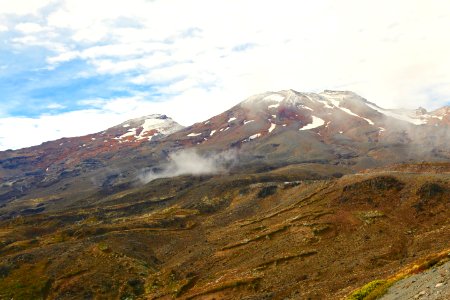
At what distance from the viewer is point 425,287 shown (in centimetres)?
2614

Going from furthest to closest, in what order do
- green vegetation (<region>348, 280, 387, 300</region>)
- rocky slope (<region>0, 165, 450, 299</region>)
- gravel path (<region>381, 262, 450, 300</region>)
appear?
rocky slope (<region>0, 165, 450, 299</region>), green vegetation (<region>348, 280, 387, 300</region>), gravel path (<region>381, 262, 450, 300</region>)

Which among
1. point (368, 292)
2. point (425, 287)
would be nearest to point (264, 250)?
point (368, 292)

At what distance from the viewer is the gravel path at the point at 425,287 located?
2344cm

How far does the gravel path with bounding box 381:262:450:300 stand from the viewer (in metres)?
23.4

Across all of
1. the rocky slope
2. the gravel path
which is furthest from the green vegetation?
the rocky slope

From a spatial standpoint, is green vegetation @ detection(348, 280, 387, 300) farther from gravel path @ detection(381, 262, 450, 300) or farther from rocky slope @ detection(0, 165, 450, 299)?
rocky slope @ detection(0, 165, 450, 299)

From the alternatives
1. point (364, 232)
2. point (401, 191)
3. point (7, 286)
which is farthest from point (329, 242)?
point (7, 286)

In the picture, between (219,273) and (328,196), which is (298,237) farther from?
(328,196)

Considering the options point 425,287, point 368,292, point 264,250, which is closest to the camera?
point 425,287

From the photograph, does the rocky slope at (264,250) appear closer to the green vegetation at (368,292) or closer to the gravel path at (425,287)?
the green vegetation at (368,292)

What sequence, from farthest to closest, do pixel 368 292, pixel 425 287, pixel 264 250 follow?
1. pixel 264 250
2. pixel 368 292
3. pixel 425 287

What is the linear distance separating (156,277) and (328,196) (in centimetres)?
5068

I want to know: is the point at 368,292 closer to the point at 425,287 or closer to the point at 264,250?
the point at 425,287

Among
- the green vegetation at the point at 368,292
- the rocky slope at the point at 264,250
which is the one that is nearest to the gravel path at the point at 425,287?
the green vegetation at the point at 368,292
